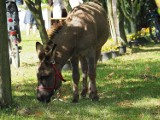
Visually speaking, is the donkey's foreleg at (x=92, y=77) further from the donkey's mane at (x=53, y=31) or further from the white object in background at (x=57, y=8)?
the white object in background at (x=57, y=8)

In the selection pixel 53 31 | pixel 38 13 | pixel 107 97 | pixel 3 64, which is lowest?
pixel 107 97

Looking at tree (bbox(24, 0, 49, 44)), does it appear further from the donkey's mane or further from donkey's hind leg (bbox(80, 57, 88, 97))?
the donkey's mane

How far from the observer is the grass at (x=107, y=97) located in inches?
296

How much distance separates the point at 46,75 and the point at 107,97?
1.66 metres

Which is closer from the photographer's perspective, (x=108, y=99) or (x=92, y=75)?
(x=108, y=99)

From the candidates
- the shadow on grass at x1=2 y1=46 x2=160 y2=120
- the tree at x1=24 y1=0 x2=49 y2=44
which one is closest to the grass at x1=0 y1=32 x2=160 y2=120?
the shadow on grass at x1=2 y1=46 x2=160 y2=120

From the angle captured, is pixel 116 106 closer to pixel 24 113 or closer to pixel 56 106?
pixel 56 106

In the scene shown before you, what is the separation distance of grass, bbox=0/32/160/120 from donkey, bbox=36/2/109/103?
1.08 feet

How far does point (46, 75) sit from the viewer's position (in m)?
8.08

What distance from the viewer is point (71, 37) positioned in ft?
28.1

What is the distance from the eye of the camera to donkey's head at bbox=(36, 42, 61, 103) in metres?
8.04

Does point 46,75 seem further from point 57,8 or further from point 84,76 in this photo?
point 57,8

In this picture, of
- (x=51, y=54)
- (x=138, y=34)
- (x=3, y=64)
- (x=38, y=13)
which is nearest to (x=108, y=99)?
(x=51, y=54)


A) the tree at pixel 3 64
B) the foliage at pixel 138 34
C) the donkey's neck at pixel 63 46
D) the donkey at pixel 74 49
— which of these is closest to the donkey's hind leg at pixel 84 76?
the donkey at pixel 74 49
